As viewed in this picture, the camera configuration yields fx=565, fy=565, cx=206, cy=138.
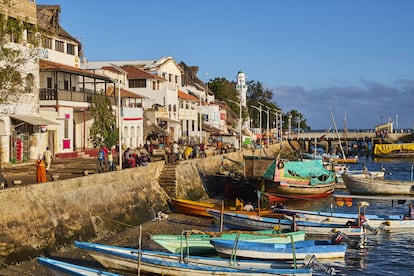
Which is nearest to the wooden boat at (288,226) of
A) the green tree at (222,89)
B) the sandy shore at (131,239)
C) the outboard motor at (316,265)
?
the sandy shore at (131,239)

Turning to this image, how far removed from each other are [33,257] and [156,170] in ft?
53.0

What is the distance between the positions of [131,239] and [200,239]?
15.3 feet

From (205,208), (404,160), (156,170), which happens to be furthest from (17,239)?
(404,160)

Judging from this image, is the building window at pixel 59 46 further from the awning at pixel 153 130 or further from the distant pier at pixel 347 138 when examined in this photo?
the distant pier at pixel 347 138

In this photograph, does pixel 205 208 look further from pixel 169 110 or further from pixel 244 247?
pixel 169 110

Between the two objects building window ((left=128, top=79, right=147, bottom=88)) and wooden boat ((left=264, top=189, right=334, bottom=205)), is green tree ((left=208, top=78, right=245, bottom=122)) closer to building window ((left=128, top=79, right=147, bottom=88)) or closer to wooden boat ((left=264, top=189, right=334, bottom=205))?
building window ((left=128, top=79, right=147, bottom=88))

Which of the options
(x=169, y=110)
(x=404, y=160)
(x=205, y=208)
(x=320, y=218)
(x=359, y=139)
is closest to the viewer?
(x=320, y=218)

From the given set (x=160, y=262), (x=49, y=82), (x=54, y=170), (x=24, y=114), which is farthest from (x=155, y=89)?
(x=160, y=262)

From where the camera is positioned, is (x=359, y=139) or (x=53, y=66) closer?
(x=53, y=66)

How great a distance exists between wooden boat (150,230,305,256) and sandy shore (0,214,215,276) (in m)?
2.33

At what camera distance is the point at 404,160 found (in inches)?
3725

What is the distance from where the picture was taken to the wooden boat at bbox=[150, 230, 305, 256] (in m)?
23.0

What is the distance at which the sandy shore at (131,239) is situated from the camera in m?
20.8

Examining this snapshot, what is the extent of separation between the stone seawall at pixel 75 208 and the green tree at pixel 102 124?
10857 mm
